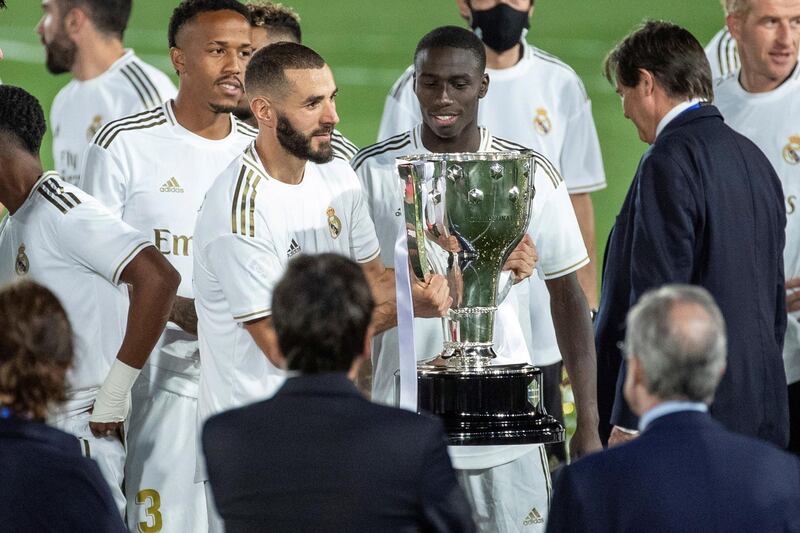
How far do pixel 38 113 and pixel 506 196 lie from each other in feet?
5.08

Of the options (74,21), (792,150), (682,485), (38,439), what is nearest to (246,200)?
(38,439)

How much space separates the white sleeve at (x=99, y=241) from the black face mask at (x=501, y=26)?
8.95 feet

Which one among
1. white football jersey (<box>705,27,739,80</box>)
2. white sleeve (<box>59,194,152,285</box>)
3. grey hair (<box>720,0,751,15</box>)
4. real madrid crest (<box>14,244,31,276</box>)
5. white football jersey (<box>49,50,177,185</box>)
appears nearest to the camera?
white sleeve (<box>59,194,152,285</box>)

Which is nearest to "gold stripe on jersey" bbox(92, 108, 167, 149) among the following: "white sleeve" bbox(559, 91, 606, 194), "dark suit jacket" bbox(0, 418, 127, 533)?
"white sleeve" bbox(559, 91, 606, 194)

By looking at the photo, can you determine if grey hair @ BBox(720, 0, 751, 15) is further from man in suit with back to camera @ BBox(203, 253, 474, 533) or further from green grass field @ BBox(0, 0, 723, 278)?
green grass field @ BBox(0, 0, 723, 278)

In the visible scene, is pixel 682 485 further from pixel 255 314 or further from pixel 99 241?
pixel 99 241

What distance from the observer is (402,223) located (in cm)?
464

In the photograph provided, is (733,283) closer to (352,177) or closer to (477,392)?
(477,392)

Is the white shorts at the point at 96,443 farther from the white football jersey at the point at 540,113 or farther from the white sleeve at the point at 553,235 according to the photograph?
the white football jersey at the point at 540,113

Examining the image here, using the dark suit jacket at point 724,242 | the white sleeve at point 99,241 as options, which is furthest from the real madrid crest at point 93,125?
the dark suit jacket at point 724,242

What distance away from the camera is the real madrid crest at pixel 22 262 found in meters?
4.42

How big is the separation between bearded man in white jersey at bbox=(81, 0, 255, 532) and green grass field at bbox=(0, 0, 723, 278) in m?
5.83

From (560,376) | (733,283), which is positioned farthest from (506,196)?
(560,376)

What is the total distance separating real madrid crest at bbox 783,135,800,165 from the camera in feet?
18.2
